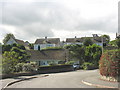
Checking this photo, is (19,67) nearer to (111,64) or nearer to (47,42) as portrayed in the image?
(111,64)

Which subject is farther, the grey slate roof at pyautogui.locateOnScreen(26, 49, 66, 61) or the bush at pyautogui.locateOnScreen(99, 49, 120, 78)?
the grey slate roof at pyautogui.locateOnScreen(26, 49, 66, 61)

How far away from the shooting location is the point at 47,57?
53.5m

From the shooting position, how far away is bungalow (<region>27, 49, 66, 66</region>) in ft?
169

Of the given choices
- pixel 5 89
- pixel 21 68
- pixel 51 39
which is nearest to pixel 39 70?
pixel 21 68

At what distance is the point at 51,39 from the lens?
334 feet

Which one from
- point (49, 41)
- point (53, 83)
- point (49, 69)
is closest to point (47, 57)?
point (49, 69)

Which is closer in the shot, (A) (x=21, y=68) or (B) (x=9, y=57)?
(B) (x=9, y=57)

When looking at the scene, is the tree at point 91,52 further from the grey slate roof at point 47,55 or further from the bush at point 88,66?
the grey slate roof at point 47,55

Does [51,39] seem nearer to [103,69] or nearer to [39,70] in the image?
[39,70]

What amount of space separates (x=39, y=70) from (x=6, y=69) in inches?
342

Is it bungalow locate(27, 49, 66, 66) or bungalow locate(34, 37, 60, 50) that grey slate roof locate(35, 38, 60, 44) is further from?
bungalow locate(27, 49, 66, 66)

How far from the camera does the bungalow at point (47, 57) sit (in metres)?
51.6

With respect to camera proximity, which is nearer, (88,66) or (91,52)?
(88,66)

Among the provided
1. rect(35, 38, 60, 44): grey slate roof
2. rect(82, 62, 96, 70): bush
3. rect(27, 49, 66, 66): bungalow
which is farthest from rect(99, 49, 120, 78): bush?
rect(35, 38, 60, 44): grey slate roof
